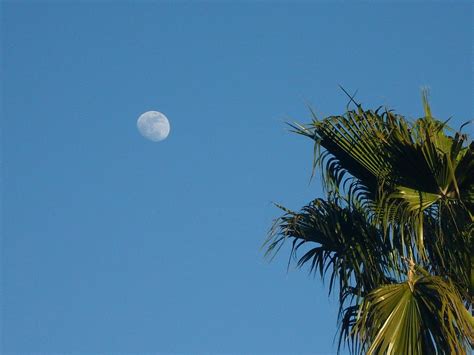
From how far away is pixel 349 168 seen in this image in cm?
962

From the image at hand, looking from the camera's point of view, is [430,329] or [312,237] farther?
[312,237]

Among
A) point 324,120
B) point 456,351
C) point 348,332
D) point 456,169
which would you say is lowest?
point 456,351

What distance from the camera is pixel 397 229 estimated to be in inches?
359

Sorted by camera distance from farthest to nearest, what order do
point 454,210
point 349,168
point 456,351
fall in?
point 349,168 → point 454,210 → point 456,351

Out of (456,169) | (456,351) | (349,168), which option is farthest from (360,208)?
(456,351)

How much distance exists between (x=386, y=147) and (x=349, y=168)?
0.54 meters

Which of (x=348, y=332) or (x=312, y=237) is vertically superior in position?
(x=312, y=237)

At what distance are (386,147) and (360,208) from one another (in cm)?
70

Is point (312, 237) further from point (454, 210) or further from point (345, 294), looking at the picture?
point (454, 210)

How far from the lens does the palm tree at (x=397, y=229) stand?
859cm

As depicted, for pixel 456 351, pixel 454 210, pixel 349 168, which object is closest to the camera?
pixel 456 351

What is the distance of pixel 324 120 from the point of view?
9.48m

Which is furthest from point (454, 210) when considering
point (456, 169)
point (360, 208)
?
point (360, 208)

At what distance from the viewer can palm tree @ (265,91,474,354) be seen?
8594 mm
